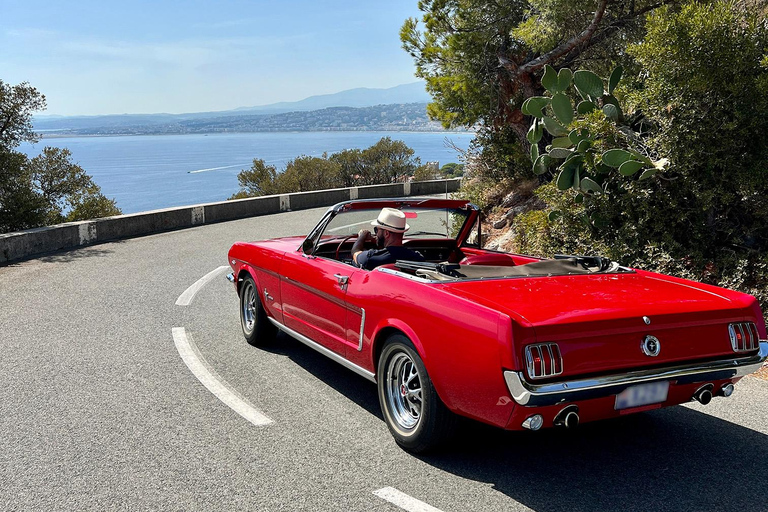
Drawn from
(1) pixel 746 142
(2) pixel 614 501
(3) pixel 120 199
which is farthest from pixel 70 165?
(3) pixel 120 199

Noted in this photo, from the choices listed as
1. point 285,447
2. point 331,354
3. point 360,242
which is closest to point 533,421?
point 285,447

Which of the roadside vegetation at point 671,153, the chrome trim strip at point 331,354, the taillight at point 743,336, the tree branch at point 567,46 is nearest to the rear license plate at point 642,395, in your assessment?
the taillight at point 743,336

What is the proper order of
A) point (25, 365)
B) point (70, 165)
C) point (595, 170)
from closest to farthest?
point (25, 365) → point (595, 170) → point (70, 165)

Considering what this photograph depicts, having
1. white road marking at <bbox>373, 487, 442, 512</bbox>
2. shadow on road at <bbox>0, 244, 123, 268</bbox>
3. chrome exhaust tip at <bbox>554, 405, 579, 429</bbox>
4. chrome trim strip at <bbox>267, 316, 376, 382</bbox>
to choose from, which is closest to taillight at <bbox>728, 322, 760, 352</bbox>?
chrome exhaust tip at <bbox>554, 405, 579, 429</bbox>

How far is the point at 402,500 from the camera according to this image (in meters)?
3.53

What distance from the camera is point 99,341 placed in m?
6.77

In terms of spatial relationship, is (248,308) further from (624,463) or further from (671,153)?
(671,153)

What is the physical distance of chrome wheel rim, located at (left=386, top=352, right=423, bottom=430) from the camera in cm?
419

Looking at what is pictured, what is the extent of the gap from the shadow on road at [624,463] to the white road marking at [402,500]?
431 mm

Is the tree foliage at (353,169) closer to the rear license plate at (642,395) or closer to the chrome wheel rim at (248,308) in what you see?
the chrome wheel rim at (248,308)

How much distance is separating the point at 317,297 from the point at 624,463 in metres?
2.45

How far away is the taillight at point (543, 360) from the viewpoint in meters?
3.41

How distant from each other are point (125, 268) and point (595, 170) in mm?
7331

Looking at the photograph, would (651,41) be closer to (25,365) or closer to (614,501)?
(614,501)
